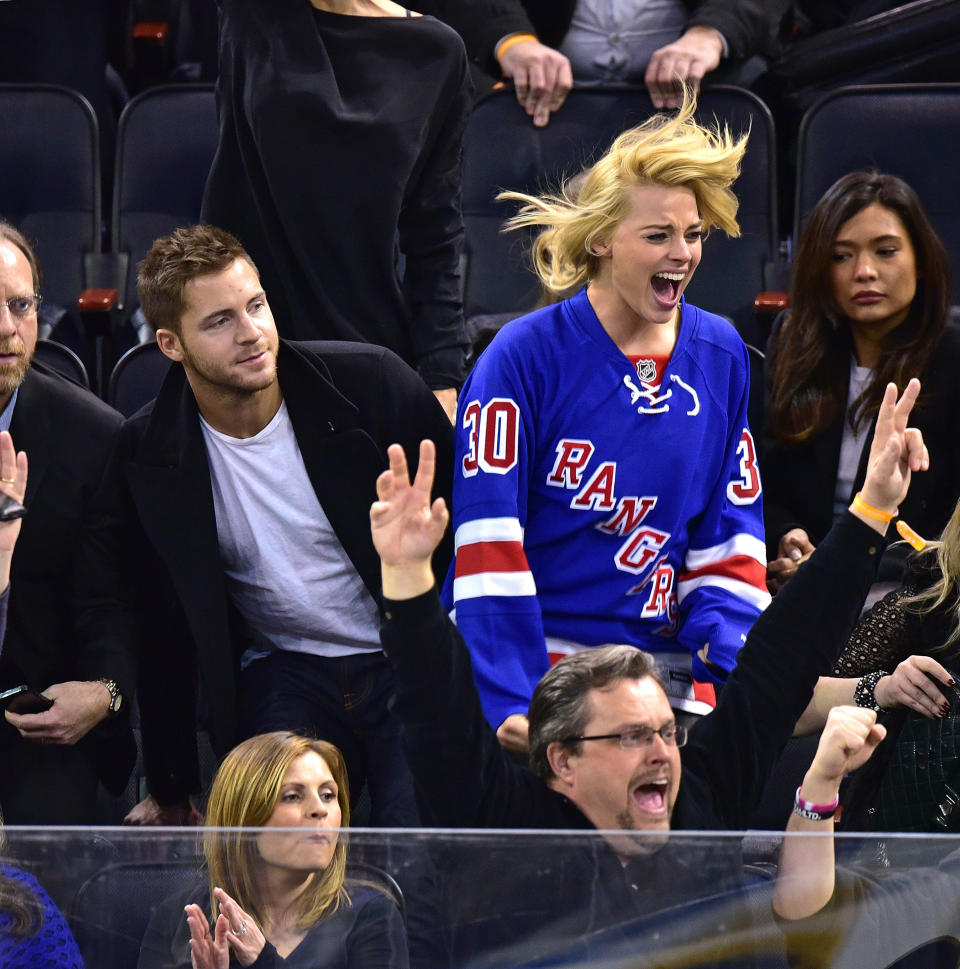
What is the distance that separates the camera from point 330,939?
1.47 m

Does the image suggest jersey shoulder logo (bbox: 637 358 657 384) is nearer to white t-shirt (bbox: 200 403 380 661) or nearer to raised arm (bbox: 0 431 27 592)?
white t-shirt (bbox: 200 403 380 661)

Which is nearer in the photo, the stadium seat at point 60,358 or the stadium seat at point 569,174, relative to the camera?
the stadium seat at point 60,358

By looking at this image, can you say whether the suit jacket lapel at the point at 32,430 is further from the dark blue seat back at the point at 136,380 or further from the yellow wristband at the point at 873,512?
the yellow wristband at the point at 873,512

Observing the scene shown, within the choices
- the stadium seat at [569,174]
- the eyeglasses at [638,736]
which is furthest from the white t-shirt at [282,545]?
the stadium seat at [569,174]

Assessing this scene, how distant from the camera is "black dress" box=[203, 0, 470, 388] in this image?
7.73 ft

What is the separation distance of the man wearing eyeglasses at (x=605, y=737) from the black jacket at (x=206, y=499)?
56cm

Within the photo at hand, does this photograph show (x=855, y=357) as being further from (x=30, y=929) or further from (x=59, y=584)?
(x=30, y=929)

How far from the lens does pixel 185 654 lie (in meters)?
2.31

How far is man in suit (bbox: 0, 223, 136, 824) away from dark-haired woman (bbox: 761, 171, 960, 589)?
1.07 meters

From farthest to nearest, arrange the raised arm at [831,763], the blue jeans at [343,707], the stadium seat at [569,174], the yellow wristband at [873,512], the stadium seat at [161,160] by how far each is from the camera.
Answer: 1. the stadium seat at [161,160]
2. the stadium seat at [569,174]
3. the blue jeans at [343,707]
4. the yellow wristband at [873,512]
5. the raised arm at [831,763]

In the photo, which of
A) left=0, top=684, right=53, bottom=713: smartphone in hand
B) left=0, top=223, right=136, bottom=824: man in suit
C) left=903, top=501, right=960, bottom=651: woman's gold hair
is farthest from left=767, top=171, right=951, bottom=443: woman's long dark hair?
left=0, top=684, right=53, bottom=713: smartphone in hand

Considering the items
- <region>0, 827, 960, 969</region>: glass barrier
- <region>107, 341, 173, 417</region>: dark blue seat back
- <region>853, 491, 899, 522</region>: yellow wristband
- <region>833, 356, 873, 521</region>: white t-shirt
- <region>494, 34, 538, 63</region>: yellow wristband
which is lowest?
<region>0, 827, 960, 969</region>: glass barrier

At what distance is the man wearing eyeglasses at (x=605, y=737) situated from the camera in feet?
4.75

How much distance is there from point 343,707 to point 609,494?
0.48m
